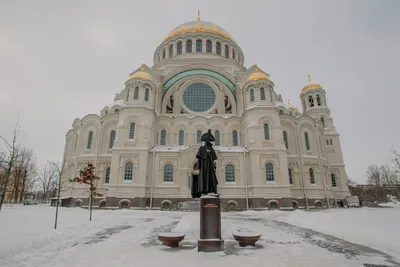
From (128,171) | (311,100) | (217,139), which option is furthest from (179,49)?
(128,171)

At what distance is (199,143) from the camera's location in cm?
2602

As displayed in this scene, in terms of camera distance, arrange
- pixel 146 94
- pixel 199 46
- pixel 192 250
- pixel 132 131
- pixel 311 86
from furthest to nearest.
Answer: pixel 199 46
pixel 311 86
pixel 146 94
pixel 132 131
pixel 192 250

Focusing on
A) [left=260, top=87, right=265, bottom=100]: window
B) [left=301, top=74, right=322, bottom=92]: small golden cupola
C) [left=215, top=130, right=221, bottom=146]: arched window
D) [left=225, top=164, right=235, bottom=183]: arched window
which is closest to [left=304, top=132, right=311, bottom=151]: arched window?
[left=260, top=87, right=265, bottom=100]: window

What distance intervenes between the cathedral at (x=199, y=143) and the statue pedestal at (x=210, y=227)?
17.0 metres

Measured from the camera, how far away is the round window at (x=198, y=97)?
30567 mm

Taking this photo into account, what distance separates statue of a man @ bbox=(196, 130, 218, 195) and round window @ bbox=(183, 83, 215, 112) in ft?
74.9

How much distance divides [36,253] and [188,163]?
18105mm

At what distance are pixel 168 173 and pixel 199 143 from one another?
5.00 meters

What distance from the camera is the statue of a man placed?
24.1 ft

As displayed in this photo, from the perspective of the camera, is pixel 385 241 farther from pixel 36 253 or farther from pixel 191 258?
pixel 36 253

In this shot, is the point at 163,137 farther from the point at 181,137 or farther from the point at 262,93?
the point at 262,93

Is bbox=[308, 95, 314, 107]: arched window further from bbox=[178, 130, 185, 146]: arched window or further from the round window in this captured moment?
bbox=[178, 130, 185, 146]: arched window

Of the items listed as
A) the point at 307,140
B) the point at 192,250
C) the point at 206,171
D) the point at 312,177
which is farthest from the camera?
the point at 307,140

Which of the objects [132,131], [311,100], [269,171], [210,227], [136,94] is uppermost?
[311,100]
